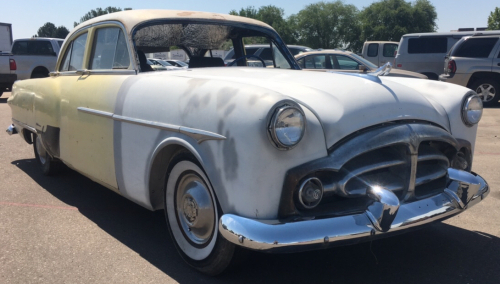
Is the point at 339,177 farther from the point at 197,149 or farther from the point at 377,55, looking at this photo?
the point at 377,55

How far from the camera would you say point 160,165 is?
10.3 ft

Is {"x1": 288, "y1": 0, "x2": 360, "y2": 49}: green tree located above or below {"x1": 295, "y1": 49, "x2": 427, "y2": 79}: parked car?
above

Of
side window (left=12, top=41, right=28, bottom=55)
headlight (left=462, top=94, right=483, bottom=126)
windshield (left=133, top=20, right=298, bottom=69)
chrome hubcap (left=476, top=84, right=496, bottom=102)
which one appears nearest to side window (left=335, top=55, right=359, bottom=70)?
chrome hubcap (left=476, top=84, right=496, bottom=102)

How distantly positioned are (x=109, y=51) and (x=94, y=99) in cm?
49

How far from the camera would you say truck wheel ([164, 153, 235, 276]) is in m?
2.71

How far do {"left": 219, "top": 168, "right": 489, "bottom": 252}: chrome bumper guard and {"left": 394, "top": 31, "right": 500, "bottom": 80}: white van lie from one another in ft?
43.6

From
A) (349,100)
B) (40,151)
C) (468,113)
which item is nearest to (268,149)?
(349,100)

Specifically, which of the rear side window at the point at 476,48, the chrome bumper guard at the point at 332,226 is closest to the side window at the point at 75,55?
the chrome bumper guard at the point at 332,226

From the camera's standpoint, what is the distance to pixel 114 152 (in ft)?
11.3

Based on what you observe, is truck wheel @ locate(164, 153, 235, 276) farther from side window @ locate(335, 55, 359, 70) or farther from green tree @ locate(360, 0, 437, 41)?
green tree @ locate(360, 0, 437, 41)

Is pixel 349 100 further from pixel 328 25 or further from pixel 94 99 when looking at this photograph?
pixel 328 25

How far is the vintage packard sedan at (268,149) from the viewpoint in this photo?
2414 millimetres

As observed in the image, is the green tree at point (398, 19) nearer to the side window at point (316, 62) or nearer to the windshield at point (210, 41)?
the side window at point (316, 62)

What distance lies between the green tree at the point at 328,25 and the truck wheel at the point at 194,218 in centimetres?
6808
